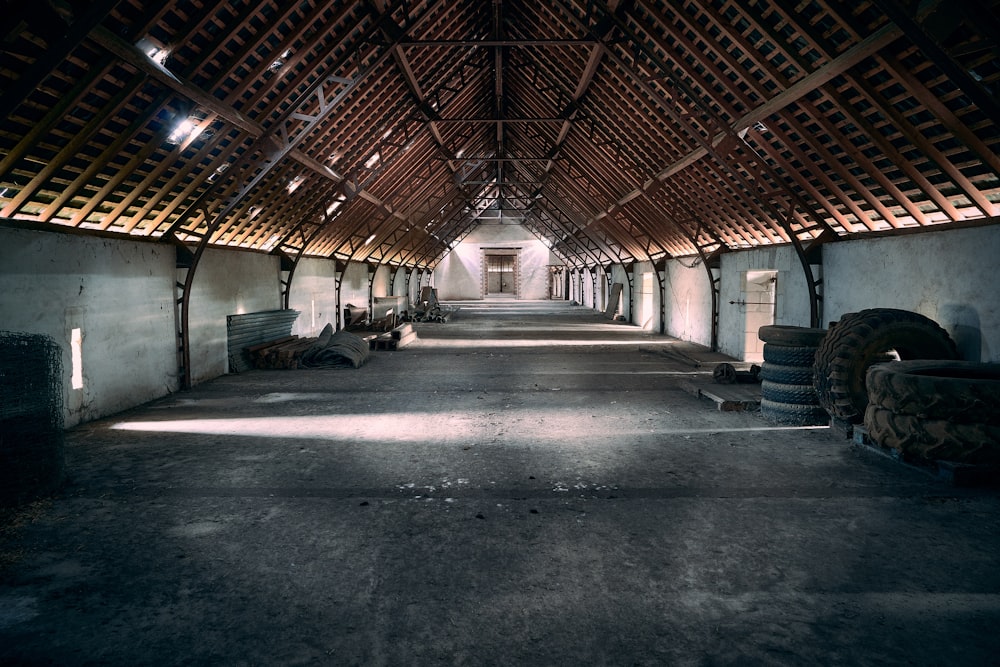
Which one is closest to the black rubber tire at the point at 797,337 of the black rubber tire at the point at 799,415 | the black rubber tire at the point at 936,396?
Answer: the black rubber tire at the point at 799,415

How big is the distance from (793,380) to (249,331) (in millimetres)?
11288

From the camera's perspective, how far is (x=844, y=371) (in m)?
7.12

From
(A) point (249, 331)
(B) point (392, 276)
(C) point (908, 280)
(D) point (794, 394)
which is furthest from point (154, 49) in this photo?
(B) point (392, 276)

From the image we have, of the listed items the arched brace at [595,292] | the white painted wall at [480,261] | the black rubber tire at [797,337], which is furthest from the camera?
the white painted wall at [480,261]

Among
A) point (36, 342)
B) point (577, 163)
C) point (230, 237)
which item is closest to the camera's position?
point (36, 342)

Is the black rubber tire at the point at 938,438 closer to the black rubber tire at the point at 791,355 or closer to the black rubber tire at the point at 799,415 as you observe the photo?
the black rubber tire at the point at 799,415

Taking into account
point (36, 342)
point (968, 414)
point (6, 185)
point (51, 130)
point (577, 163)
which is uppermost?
point (577, 163)

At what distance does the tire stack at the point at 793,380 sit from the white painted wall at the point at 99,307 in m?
9.45

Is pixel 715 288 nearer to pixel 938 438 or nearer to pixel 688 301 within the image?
pixel 688 301

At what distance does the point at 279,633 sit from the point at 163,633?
2.06ft

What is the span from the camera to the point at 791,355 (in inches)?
314

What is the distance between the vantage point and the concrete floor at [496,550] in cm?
313

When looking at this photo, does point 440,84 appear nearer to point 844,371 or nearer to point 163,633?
point 844,371

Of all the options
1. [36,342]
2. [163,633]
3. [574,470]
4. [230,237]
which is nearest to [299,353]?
[230,237]
